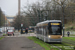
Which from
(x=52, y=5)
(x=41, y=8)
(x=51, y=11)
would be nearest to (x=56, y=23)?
(x=52, y=5)

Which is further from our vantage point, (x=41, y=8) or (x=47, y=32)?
(x=41, y=8)

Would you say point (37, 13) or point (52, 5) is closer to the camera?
point (52, 5)

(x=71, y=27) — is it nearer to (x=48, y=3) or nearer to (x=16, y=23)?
(x=48, y=3)

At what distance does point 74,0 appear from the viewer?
4138cm

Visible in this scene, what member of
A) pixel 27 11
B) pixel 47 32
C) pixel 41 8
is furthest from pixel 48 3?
pixel 47 32

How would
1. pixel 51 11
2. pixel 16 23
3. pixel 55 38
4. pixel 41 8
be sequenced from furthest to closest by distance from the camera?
pixel 16 23
pixel 41 8
pixel 51 11
pixel 55 38

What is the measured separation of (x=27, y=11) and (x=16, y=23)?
4048 centimetres

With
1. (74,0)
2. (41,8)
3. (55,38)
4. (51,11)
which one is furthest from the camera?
(41,8)

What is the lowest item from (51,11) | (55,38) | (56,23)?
(55,38)

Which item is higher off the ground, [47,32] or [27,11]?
[27,11]

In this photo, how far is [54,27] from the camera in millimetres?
23453

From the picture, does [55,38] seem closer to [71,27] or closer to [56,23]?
[56,23]

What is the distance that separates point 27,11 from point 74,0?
2632 centimetres

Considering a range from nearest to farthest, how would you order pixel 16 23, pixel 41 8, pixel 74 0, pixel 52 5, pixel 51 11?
pixel 74 0, pixel 52 5, pixel 51 11, pixel 41 8, pixel 16 23
